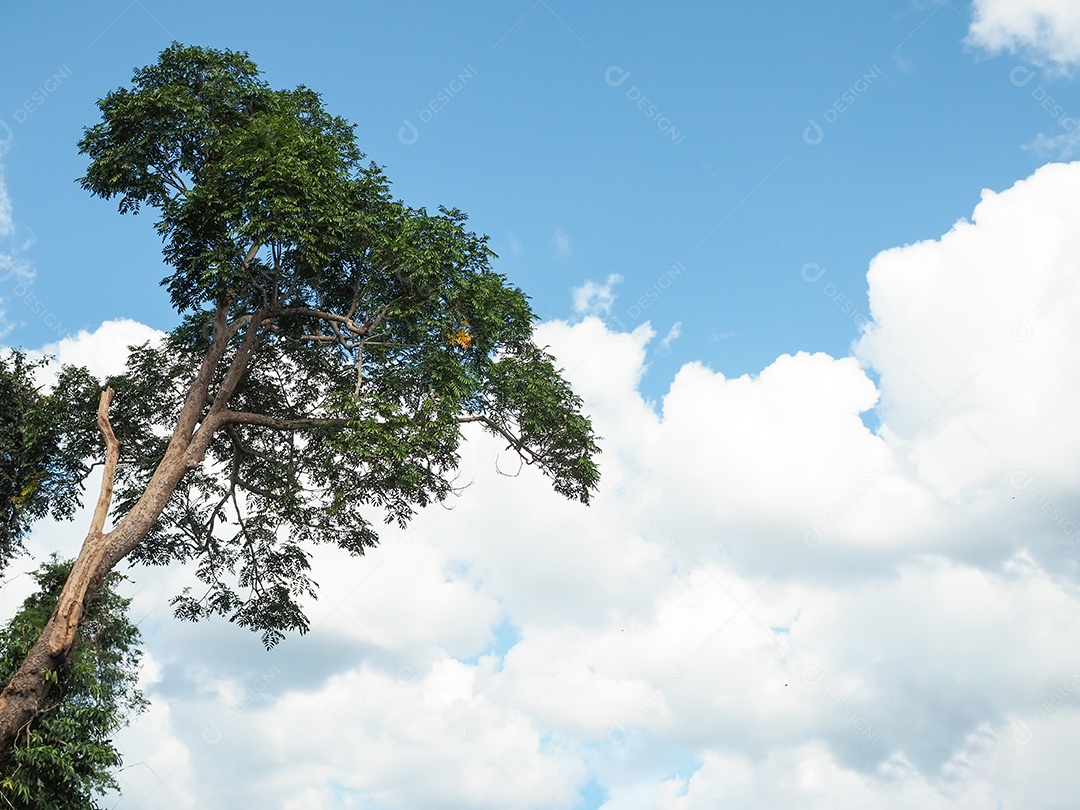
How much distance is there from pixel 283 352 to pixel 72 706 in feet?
30.3

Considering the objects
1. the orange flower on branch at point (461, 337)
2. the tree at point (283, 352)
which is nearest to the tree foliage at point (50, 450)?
the tree at point (283, 352)


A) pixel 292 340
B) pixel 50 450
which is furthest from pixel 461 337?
pixel 50 450

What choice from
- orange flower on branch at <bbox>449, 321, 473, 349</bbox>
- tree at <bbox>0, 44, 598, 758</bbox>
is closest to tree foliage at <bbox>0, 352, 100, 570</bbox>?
tree at <bbox>0, 44, 598, 758</bbox>

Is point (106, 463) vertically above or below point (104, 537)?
above

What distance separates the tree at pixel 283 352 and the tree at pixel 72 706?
1073 millimetres

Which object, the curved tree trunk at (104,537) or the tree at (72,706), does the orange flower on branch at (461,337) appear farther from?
the tree at (72,706)

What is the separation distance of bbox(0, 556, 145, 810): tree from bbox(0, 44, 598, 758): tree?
3.52ft

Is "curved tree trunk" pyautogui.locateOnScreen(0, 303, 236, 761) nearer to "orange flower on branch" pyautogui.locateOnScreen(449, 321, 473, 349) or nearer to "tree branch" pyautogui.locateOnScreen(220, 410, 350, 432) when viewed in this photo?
"tree branch" pyautogui.locateOnScreen(220, 410, 350, 432)

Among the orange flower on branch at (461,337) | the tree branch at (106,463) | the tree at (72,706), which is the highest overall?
the orange flower on branch at (461,337)

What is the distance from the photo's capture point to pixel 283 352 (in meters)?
23.0

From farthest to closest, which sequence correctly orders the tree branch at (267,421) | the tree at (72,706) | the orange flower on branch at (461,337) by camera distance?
the orange flower on branch at (461,337) < the tree branch at (267,421) < the tree at (72,706)

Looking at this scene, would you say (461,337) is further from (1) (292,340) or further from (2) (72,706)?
(2) (72,706)

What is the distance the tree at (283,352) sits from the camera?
19.0m

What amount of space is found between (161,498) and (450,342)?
669 centimetres
